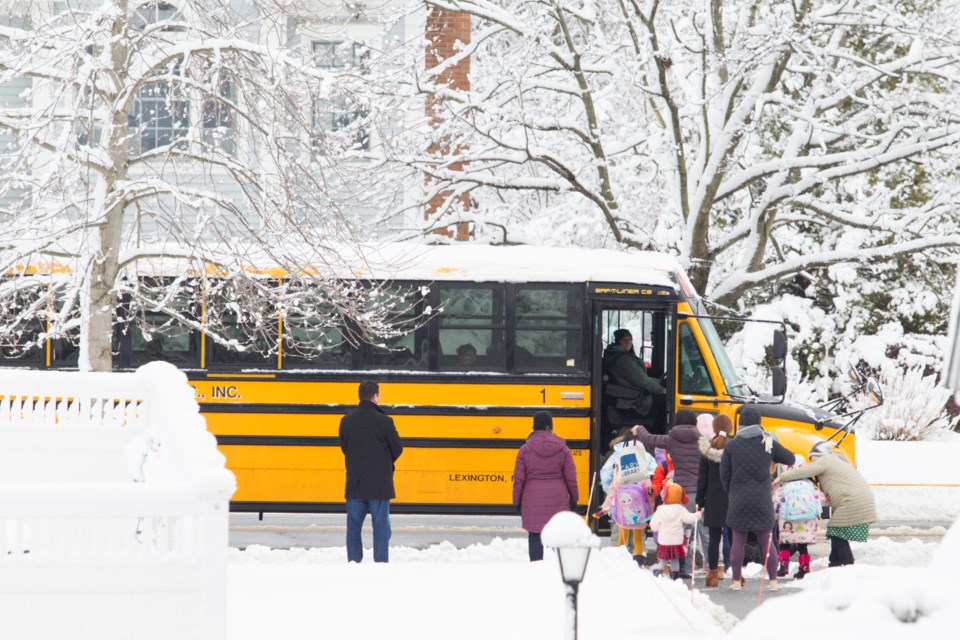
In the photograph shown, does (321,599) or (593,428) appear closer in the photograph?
(321,599)

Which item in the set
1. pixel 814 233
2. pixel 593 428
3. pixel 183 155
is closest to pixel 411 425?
pixel 593 428

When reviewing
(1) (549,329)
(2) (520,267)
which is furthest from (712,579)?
(2) (520,267)

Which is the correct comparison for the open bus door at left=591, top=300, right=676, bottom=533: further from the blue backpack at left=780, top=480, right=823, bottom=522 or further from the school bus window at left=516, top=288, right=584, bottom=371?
the blue backpack at left=780, top=480, right=823, bottom=522

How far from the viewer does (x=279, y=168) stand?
10.0 meters

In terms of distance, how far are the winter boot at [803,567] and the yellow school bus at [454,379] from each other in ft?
6.61

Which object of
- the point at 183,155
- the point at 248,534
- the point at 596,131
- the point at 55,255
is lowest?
the point at 248,534

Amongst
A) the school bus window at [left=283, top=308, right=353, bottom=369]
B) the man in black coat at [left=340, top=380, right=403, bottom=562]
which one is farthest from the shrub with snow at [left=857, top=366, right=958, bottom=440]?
the man in black coat at [left=340, top=380, right=403, bottom=562]

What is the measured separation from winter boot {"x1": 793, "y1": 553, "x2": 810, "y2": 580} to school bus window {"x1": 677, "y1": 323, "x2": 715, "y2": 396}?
A: 7.26 feet

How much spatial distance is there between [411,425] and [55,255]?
3677mm

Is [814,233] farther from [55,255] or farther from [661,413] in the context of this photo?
[55,255]

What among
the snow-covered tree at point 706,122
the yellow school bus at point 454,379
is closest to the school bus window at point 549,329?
the yellow school bus at point 454,379

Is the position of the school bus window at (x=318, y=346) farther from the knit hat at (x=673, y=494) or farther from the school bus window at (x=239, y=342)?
the knit hat at (x=673, y=494)

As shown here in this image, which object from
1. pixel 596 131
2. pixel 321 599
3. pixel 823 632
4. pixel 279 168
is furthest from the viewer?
pixel 596 131

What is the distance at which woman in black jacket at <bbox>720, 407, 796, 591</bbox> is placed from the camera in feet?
33.8
